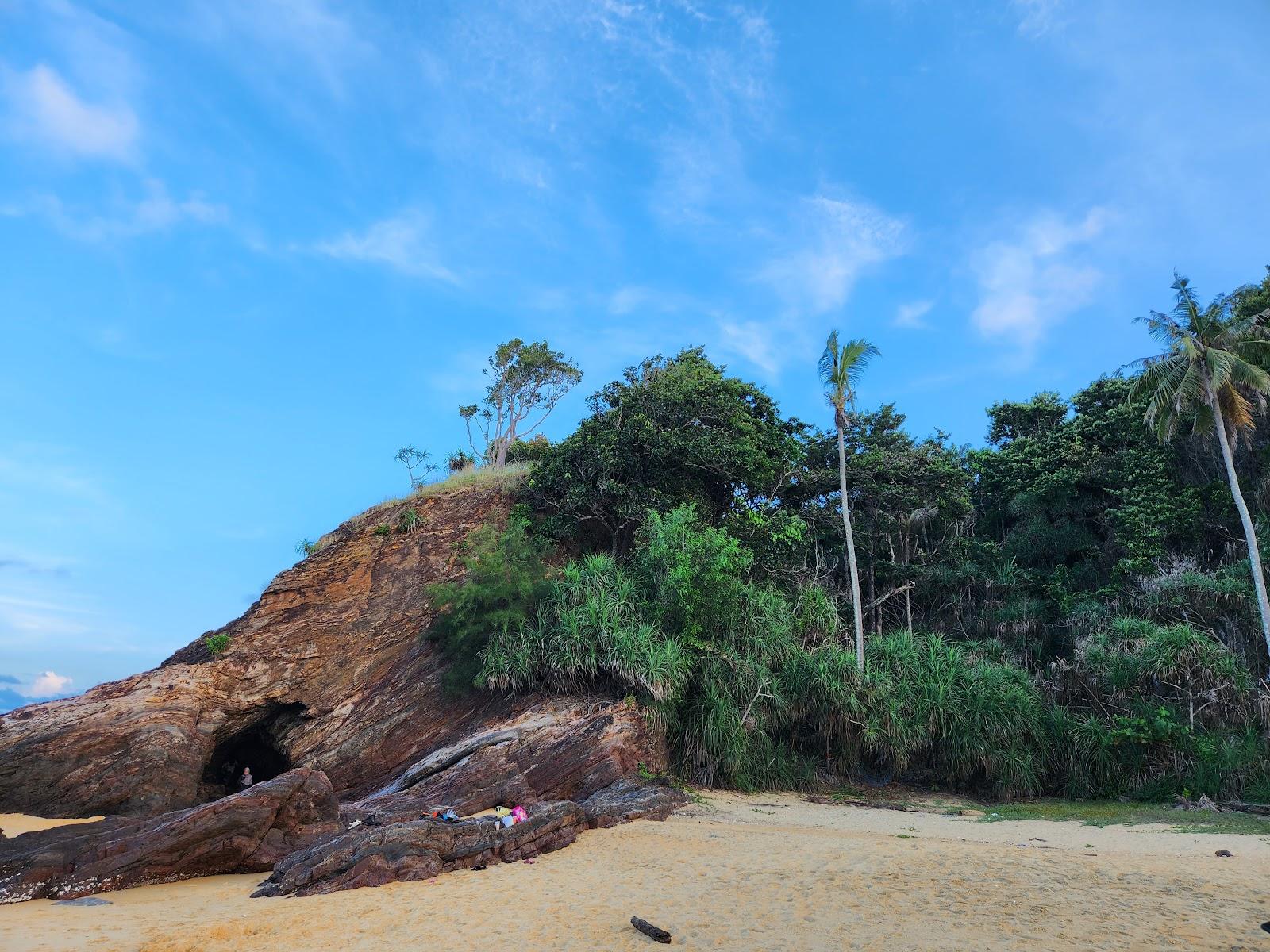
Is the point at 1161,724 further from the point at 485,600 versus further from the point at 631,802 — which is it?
the point at 485,600

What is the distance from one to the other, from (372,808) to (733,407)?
1432cm

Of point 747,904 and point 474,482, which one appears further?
point 474,482

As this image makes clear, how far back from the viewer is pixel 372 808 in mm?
13055

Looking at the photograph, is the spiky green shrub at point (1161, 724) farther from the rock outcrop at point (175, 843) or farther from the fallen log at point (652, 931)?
the rock outcrop at point (175, 843)

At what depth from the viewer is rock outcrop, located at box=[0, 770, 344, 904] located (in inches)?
388

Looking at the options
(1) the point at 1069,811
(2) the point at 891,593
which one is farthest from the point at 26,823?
(2) the point at 891,593

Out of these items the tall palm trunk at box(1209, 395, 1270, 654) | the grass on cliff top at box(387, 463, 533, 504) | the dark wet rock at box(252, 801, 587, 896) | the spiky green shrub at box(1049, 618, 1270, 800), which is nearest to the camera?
the dark wet rock at box(252, 801, 587, 896)

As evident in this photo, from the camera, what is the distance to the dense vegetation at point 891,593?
54.8ft

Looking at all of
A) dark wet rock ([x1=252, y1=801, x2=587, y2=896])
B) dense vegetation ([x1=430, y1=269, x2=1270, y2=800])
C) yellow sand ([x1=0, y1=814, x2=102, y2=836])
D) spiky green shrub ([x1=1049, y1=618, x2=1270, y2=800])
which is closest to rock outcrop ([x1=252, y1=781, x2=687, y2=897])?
dark wet rock ([x1=252, y1=801, x2=587, y2=896])

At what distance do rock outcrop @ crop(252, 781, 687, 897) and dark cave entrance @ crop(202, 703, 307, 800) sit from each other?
902 cm

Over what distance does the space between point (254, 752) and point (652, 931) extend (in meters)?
17.8

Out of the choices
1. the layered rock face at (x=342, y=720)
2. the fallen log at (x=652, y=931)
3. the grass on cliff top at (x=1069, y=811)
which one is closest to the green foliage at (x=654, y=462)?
the layered rock face at (x=342, y=720)

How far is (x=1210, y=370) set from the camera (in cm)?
1989

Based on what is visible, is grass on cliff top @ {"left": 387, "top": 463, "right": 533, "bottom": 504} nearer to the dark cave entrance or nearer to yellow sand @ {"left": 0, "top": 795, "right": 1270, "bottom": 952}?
the dark cave entrance
